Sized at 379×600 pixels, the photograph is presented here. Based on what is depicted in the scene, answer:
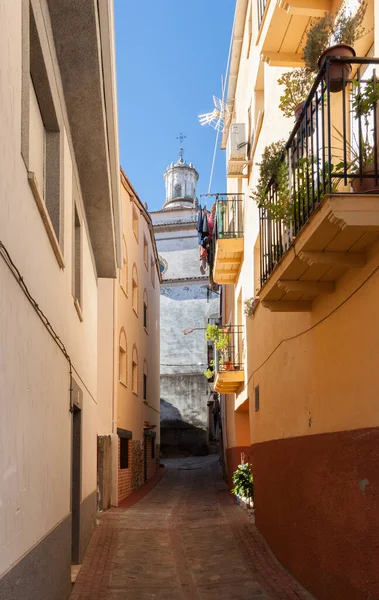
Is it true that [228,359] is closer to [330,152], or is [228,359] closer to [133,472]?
[133,472]

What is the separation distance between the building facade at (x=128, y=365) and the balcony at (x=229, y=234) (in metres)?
3.35

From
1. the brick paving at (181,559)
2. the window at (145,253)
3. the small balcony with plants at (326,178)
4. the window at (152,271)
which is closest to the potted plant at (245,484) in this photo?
the brick paving at (181,559)

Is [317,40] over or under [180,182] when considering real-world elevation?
under

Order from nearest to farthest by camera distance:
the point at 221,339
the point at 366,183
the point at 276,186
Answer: the point at 366,183 < the point at 276,186 < the point at 221,339

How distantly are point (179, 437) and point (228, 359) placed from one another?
19.6m

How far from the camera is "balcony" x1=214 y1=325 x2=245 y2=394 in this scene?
1573cm

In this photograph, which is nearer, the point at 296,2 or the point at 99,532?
the point at 296,2

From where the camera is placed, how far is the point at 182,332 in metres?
39.5

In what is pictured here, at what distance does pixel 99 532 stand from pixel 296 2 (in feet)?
30.0

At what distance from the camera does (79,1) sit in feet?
21.7

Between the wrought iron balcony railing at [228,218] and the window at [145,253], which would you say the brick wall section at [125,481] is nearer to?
the wrought iron balcony railing at [228,218]

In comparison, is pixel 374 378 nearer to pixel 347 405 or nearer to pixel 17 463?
pixel 347 405

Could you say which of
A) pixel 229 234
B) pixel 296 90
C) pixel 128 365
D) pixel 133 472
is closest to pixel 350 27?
pixel 296 90

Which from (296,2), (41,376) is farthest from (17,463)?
(296,2)
